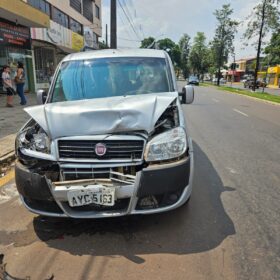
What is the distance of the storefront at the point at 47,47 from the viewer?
22.2 meters

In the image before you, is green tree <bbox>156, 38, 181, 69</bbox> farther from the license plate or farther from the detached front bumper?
the license plate

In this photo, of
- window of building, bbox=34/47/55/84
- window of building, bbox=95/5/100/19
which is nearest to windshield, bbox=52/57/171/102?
window of building, bbox=34/47/55/84

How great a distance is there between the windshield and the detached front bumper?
148cm

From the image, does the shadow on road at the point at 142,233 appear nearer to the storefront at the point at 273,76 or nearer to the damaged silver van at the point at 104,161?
the damaged silver van at the point at 104,161

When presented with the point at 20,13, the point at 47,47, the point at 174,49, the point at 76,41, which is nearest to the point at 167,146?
the point at 20,13

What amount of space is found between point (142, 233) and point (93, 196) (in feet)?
2.50

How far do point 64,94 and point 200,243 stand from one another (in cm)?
265

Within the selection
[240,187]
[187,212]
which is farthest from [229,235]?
[240,187]

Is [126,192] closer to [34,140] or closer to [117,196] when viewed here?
[117,196]

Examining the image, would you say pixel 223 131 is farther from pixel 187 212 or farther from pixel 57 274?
pixel 57 274

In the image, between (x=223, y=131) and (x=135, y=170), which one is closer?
(x=135, y=170)

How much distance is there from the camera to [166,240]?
3318 millimetres

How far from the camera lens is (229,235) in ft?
11.2

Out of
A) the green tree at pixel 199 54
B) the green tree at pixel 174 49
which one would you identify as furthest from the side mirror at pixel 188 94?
the green tree at pixel 174 49
